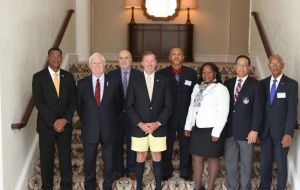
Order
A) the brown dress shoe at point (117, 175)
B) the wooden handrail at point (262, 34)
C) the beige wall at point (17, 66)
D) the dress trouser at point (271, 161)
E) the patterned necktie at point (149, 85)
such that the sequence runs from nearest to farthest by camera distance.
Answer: the beige wall at point (17, 66)
the dress trouser at point (271, 161)
the patterned necktie at point (149, 85)
the brown dress shoe at point (117, 175)
the wooden handrail at point (262, 34)

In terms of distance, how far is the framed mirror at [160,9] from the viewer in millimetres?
10172

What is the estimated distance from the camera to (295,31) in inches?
187

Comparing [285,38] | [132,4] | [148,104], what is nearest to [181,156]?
[148,104]

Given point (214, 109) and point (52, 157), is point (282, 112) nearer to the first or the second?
point (214, 109)

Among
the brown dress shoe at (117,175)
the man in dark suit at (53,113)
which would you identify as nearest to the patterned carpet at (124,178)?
the brown dress shoe at (117,175)

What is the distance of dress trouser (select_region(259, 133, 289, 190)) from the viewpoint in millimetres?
4336

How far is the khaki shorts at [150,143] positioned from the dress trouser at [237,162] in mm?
626

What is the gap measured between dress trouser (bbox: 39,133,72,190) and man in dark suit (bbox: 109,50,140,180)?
1.63 ft

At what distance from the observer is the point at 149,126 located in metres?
4.35

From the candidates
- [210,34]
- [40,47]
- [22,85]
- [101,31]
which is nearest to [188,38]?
[210,34]

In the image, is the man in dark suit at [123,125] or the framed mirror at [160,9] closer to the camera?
the man in dark suit at [123,125]

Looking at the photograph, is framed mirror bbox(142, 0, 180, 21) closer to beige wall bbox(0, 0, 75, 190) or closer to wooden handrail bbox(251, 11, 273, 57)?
wooden handrail bbox(251, 11, 273, 57)

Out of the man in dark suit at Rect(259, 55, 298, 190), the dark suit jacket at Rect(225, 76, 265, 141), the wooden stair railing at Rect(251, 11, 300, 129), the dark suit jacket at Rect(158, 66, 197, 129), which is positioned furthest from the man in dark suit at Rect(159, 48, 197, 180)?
the wooden stair railing at Rect(251, 11, 300, 129)

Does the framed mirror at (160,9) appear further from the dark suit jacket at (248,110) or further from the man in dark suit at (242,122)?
the dark suit jacket at (248,110)
